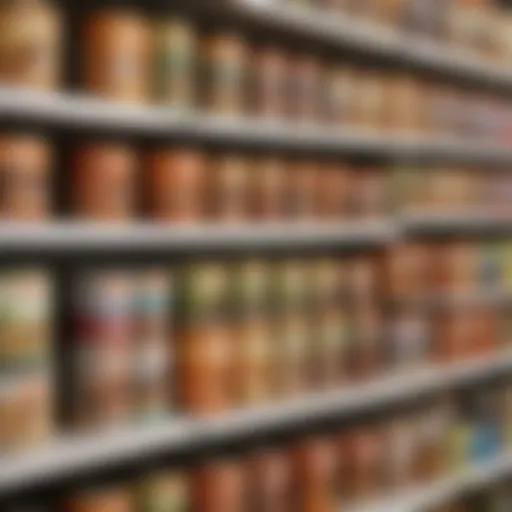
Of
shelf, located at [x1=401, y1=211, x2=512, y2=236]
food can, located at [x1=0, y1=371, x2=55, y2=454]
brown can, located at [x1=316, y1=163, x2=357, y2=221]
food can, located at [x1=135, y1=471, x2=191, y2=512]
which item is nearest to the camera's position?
food can, located at [x1=0, y1=371, x2=55, y2=454]

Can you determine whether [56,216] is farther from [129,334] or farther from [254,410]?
[254,410]

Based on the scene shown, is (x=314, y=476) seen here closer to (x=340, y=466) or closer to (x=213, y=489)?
(x=340, y=466)

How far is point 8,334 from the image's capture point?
1.66 meters

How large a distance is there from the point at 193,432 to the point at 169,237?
436 millimetres

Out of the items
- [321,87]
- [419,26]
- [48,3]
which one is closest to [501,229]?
[419,26]

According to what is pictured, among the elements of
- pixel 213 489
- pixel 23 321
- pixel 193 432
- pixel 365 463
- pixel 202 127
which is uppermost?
pixel 202 127

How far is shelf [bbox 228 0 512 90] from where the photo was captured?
2.18 m

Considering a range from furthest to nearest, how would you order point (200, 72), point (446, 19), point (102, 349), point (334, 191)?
point (446, 19) < point (334, 191) < point (200, 72) < point (102, 349)

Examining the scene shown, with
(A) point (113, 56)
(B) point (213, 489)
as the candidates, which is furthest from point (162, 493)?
(A) point (113, 56)

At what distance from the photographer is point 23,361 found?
1.68 m

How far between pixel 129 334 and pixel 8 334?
30 centimetres

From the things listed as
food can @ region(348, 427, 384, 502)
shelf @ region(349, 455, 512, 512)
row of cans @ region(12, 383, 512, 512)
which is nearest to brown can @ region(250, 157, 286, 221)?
row of cans @ region(12, 383, 512, 512)

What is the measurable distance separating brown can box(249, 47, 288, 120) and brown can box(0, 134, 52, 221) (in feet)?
2.13

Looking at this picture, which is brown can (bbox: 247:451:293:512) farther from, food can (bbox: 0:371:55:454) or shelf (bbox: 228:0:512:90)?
shelf (bbox: 228:0:512:90)
